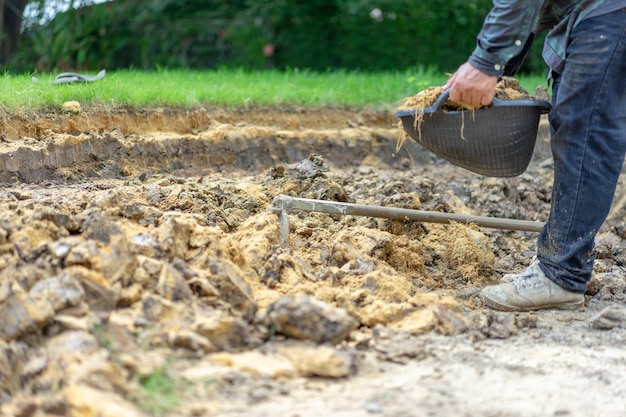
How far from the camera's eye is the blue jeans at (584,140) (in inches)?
123

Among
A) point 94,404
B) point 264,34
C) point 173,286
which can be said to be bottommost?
point 94,404

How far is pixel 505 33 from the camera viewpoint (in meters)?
3.15

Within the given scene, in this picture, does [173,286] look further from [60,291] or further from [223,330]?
[60,291]

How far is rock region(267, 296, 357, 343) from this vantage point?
103 inches

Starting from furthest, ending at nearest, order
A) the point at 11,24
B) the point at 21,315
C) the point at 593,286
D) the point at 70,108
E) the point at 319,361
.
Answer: the point at 11,24, the point at 70,108, the point at 593,286, the point at 319,361, the point at 21,315

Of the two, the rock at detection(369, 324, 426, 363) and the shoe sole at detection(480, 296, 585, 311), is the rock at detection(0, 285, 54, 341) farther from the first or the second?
the shoe sole at detection(480, 296, 585, 311)

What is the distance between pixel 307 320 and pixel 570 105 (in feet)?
4.90

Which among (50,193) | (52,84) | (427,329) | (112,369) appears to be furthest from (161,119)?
(112,369)

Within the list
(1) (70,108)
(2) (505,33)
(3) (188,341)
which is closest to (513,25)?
(2) (505,33)

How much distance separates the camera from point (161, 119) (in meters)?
5.34

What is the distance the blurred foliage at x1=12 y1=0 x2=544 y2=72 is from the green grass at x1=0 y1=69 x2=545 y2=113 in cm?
270

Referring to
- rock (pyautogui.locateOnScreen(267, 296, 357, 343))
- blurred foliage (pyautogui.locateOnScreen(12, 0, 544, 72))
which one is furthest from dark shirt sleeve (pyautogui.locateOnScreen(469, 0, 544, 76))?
blurred foliage (pyautogui.locateOnScreen(12, 0, 544, 72))

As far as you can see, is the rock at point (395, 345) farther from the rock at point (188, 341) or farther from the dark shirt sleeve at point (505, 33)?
the dark shirt sleeve at point (505, 33)

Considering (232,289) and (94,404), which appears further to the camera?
(232,289)
